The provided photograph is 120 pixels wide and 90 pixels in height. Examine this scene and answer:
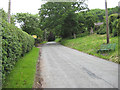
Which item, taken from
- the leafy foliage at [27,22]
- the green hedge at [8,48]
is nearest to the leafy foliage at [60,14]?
the leafy foliage at [27,22]

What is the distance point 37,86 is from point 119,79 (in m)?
3.58

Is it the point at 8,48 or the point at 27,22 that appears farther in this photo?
the point at 27,22

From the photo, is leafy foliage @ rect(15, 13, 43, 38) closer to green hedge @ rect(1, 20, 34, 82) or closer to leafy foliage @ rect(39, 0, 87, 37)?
leafy foliage @ rect(39, 0, 87, 37)

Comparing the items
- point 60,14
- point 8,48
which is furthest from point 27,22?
point 8,48

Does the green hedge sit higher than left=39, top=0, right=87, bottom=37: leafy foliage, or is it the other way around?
left=39, top=0, right=87, bottom=37: leafy foliage

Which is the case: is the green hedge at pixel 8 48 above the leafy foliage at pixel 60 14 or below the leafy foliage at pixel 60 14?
below

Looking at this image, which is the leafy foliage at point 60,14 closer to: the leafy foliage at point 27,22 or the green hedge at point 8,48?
the leafy foliage at point 27,22

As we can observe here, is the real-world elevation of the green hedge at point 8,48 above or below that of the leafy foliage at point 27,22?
below

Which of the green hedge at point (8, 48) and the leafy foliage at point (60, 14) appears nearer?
the green hedge at point (8, 48)

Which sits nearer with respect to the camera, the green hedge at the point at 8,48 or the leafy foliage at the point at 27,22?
the green hedge at the point at 8,48

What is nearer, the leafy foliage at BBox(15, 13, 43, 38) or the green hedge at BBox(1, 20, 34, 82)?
the green hedge at BBox(1, 20, 34, 82)

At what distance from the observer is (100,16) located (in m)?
55.3

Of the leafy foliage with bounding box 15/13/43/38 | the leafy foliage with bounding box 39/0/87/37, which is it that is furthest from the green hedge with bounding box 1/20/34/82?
the leafy foliage with bounding box 15/13/43/38

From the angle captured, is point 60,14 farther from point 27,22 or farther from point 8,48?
point 8,48
